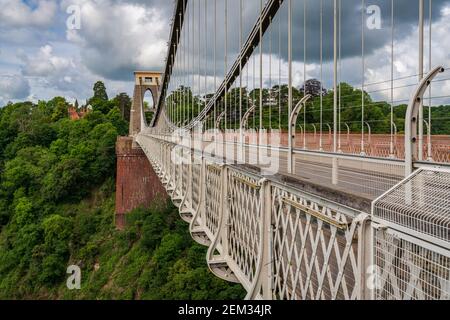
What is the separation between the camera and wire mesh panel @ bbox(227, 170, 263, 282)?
3664 millimetres

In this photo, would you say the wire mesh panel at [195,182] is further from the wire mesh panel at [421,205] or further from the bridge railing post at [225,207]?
the wire mesh panel at [421,205]

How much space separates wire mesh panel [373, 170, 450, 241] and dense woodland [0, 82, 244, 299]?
14203 mm

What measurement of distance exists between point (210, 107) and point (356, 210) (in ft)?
46.7

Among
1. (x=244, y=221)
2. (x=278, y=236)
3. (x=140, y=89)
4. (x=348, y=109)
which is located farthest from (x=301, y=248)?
(x=140, y=89)

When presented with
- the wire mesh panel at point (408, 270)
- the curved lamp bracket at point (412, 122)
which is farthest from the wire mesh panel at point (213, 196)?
the wire mesh panel at point (408, 270)

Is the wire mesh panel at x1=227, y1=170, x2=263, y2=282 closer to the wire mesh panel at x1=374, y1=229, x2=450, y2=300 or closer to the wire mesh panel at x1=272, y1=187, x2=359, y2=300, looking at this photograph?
the wire mesh panel at x1=272, y1=187, x2=359, y2=300

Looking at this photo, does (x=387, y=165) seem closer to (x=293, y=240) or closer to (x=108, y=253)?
(x=293, y=240)

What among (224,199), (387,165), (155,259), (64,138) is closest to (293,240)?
(387,165)

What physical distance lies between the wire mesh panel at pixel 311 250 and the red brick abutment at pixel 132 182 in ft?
75.2

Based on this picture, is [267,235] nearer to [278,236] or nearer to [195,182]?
[278,236]

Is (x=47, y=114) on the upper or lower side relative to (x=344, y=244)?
upper

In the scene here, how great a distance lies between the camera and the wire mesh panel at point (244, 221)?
12.0 feet

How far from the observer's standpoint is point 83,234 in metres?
26.8
